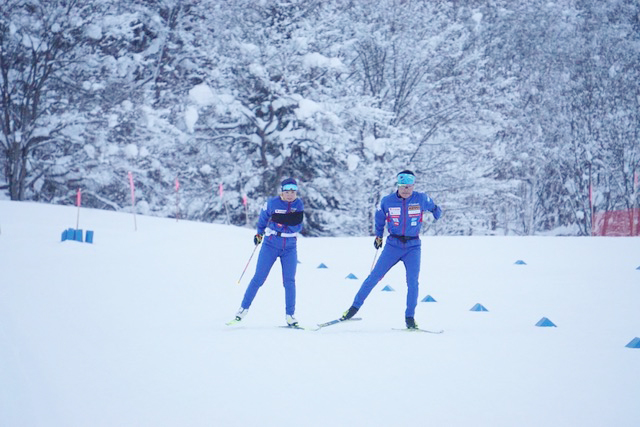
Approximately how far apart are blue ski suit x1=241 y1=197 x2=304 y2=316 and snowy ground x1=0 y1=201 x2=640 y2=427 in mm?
470

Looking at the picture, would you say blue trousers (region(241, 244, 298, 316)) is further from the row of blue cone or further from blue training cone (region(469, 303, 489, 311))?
the row of blue cone

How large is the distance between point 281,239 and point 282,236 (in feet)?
0.12

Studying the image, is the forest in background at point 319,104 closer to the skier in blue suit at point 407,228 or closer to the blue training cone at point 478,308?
the blue training cone at point 478,308

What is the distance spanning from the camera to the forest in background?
28.3 m

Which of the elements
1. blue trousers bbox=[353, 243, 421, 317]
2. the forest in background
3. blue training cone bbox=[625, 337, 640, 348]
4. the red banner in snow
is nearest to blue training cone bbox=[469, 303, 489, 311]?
blue trousers bbox=[353, 243, 421, 317]

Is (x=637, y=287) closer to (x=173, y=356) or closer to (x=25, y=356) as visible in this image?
(x=173, y=356)

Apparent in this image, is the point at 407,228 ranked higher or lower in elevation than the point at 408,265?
higher

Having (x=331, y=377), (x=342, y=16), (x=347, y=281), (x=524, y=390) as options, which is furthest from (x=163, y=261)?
(x=342, y=16)

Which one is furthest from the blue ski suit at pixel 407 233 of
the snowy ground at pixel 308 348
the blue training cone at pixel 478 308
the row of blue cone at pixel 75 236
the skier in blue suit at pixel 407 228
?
the row of blue cone at pixel 75 236

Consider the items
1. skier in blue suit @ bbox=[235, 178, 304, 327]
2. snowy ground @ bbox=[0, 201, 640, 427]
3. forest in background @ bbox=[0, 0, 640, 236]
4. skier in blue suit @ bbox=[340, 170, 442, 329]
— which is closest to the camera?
snowy ground @ bbox=[0, 201, 640, 427]

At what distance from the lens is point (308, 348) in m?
7.92

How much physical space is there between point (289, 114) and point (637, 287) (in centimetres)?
1838

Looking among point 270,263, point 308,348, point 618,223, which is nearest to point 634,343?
point 308,348

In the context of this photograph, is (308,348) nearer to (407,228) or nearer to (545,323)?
(407,228)
